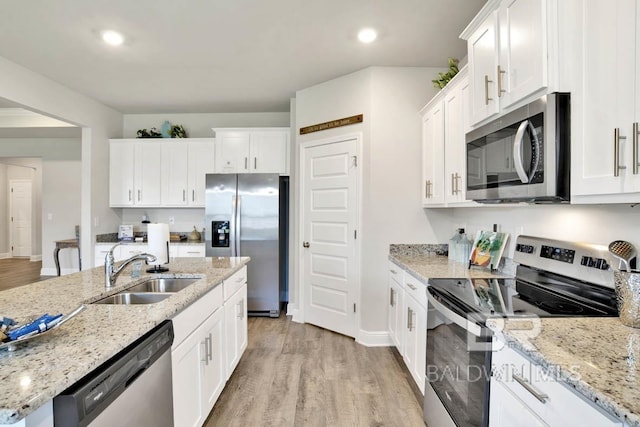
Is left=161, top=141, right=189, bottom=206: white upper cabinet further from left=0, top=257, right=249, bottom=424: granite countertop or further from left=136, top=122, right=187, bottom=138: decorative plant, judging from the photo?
left=0, top=257, right=249, bottom=424: granite countertop

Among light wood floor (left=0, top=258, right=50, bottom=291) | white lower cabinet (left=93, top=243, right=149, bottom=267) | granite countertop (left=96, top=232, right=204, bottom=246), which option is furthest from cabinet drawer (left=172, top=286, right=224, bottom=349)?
light wood floor (left=0, top=258, right=50, bottom=291)

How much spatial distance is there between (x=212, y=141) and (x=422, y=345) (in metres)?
3.67

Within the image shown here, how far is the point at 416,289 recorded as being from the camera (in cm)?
223

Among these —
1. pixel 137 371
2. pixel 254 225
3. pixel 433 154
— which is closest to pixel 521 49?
pixel 433 154

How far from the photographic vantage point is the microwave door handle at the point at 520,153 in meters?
1.37

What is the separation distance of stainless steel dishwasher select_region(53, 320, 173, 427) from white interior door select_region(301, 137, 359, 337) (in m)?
2.16

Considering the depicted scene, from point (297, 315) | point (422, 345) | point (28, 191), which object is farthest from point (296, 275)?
point (28, 191)

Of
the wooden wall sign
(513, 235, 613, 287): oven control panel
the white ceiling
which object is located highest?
the white ceiling

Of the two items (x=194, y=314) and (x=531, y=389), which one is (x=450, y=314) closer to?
(x=531, y=389)

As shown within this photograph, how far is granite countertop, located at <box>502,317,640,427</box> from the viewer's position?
0.73 m

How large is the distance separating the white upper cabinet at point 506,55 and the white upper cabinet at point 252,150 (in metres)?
2.61

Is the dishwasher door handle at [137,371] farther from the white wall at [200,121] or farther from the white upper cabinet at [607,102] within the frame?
the white wall at [200,121]

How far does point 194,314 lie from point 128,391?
600 mm

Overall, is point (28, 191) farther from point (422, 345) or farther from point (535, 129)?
point (535, 129)
